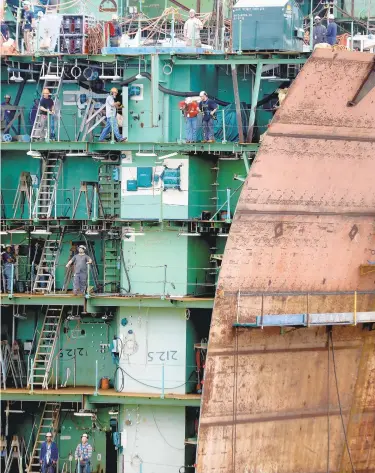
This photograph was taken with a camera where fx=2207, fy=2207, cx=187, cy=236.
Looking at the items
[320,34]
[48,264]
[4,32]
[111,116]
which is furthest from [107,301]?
[320,34]

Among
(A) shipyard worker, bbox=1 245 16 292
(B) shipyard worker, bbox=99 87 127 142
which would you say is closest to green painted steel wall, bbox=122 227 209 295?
(B) shipyard worker, bbox=99 87 127 142

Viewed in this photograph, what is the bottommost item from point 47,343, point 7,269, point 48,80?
point 47,343

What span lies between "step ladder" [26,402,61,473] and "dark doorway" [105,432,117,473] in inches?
43.4

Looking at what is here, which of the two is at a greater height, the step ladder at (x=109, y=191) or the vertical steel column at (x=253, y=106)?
the vertical steel column at (x=253, y=106)

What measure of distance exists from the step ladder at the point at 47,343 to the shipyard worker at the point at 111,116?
3746 millimetres

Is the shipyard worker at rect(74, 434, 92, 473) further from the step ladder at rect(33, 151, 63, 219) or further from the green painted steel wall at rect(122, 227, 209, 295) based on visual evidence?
the step ladder at rect(33, 151, 63, 219)

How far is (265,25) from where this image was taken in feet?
145

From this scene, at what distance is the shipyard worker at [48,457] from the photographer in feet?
145

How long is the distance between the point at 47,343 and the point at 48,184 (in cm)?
333

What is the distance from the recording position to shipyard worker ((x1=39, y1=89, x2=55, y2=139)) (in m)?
45.4

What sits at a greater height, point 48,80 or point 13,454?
point 48,80

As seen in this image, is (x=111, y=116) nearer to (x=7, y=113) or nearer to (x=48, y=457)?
(x=7, y=113)

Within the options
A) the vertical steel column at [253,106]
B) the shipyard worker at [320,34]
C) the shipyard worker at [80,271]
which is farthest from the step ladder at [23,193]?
the shipyard worker at [320,34]

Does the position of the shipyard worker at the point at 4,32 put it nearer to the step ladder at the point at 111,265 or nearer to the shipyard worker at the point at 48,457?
the step ladder at the point at 111,265
